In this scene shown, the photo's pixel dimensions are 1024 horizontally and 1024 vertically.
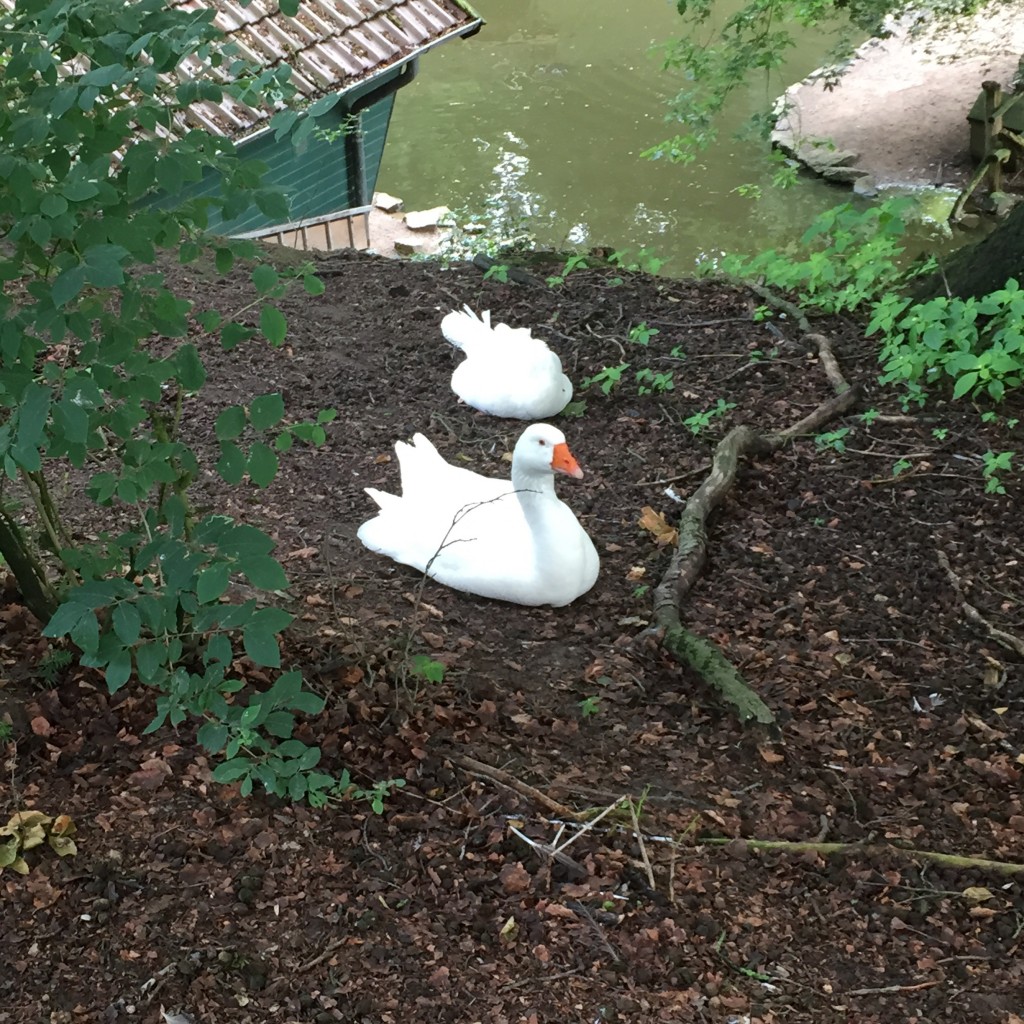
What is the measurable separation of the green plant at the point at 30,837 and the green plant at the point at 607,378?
3501 millimetres

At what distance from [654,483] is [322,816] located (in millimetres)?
2508

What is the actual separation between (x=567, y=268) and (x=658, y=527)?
2.85m

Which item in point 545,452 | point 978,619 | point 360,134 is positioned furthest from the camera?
point 360,134

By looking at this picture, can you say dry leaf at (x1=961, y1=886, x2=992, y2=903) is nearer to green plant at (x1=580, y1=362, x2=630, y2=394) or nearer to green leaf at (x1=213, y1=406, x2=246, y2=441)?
green leaf at (x1=213, y1=406, x2=246, y2=441)

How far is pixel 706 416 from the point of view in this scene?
4832 mm

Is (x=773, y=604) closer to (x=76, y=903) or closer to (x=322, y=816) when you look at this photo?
(x=322, y=816)

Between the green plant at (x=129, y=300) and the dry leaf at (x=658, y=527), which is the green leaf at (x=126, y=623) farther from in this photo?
the dry leaf at (x=658, y=527)

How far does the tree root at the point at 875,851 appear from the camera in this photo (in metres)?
2.59

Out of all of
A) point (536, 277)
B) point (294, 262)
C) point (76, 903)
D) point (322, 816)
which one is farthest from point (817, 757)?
point (294, 262)

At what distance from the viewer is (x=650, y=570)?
159 inches

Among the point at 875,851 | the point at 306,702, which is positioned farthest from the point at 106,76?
the point at 875,851

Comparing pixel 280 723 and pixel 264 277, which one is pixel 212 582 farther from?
pixel 264 277

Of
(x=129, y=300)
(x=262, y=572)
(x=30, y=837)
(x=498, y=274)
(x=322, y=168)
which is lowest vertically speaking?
(x=322, y=168)

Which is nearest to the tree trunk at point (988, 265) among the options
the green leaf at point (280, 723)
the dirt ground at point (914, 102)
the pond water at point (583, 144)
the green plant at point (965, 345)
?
the green plant at point (965, 345)
